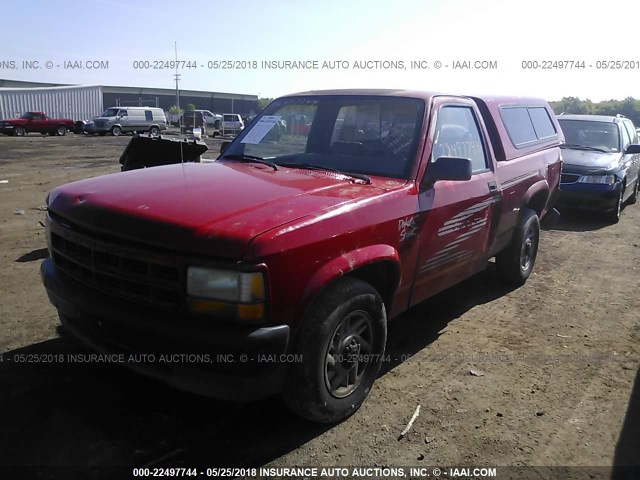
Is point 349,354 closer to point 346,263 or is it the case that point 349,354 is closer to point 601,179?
point 346,263

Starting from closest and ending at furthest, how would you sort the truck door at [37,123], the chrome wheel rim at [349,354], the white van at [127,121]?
1. the chrome wheel rim at [349,354]
2. the truck door at [37,123]
3. the white van at [127,121]

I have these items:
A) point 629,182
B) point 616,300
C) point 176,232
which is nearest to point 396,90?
point 176,232

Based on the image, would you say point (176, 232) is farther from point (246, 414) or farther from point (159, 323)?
point (246, 414)

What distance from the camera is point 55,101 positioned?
140ft

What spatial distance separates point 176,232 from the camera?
2.51 metres

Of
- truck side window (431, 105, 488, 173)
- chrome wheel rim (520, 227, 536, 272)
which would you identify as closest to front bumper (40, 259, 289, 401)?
truck side window (431, 105, 488, 173)

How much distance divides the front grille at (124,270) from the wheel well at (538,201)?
403 centimetres

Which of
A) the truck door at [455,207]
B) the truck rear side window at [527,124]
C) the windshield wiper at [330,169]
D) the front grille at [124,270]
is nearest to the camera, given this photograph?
the front grille at [124,270]

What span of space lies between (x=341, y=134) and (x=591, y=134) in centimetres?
757

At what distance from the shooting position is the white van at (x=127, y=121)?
33.9 m

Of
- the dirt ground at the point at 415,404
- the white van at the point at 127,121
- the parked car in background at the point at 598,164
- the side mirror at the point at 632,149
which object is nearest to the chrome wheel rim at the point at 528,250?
the dirt ground at the point at 415,404

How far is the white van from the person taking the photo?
111 ft

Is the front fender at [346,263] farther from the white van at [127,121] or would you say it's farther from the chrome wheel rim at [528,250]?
the white van at [127,121]

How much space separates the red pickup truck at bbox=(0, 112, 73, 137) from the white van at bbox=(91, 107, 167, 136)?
1.64 metres
